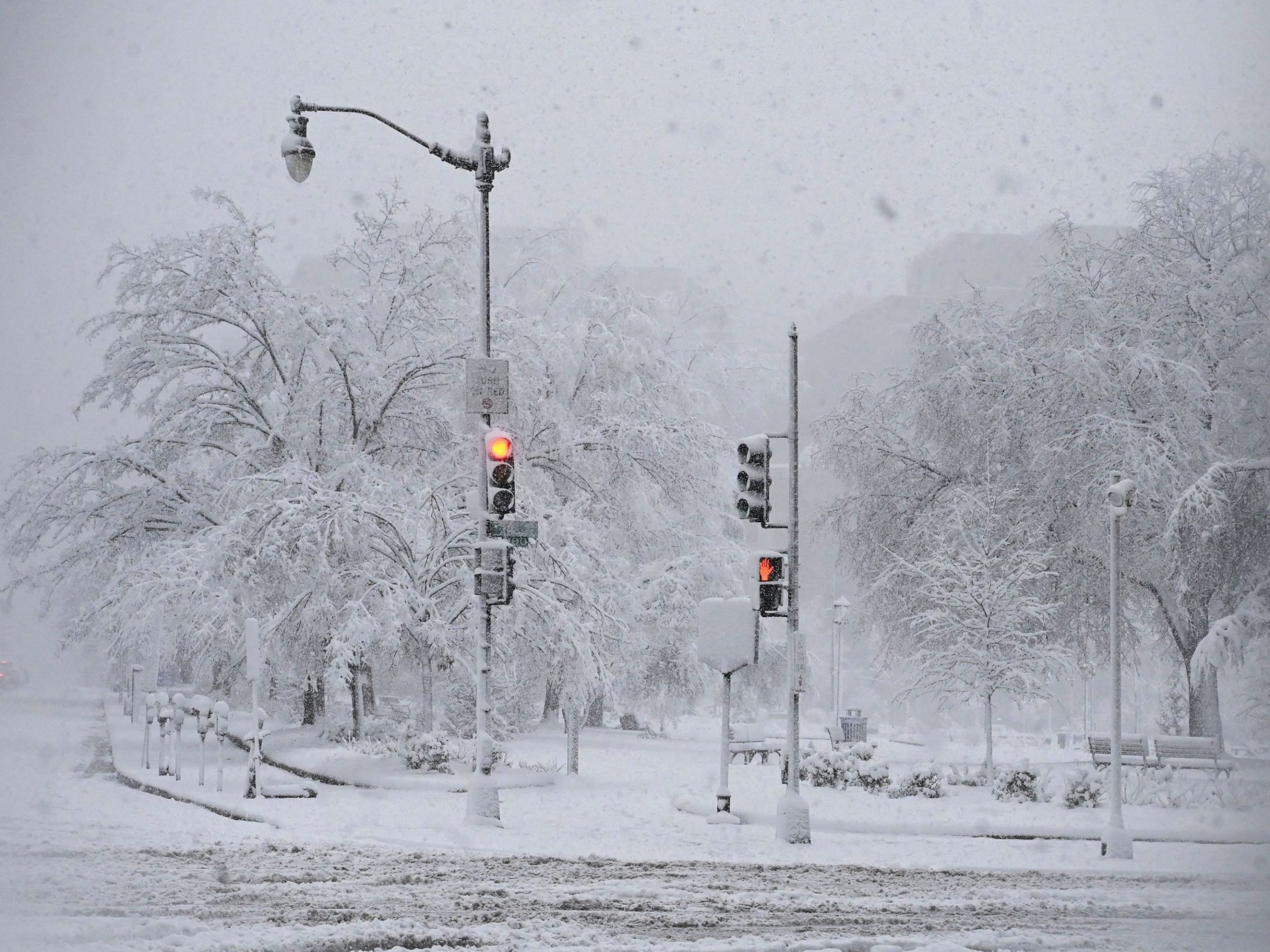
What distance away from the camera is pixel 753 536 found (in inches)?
2911

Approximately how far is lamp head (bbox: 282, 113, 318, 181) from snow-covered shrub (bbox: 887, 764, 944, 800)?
43.4ft

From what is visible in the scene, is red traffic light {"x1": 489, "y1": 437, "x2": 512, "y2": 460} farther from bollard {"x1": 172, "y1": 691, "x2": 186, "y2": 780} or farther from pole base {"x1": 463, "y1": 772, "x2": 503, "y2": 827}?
bollard {"x1": 172, "y1": 691, "x2": 186, "y2": 780}

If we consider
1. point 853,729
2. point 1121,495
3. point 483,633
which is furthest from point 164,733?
point 1121,495

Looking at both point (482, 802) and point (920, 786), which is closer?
point (482, 802)

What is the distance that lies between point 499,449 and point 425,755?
30.0 feet

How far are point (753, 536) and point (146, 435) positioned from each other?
50.0m

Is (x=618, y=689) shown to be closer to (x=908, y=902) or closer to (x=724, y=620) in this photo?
(x=724, y=620)

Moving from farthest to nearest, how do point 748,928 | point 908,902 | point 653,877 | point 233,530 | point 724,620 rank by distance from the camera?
point 233,530 → point 724,620 → point 653,877 → point 908,902 → point 748,928

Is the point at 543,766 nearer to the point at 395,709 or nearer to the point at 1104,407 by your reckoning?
the point at 395,709

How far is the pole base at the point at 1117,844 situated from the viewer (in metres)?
15.0

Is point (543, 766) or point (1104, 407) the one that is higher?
point (1104, 407)

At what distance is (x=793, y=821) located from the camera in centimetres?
1540

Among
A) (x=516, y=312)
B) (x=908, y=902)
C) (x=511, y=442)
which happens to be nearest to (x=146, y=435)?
(x=516, y=312)

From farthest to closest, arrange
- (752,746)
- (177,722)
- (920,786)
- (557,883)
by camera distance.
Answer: (752,746) < (177,722) < (920,786) < (557,883)
